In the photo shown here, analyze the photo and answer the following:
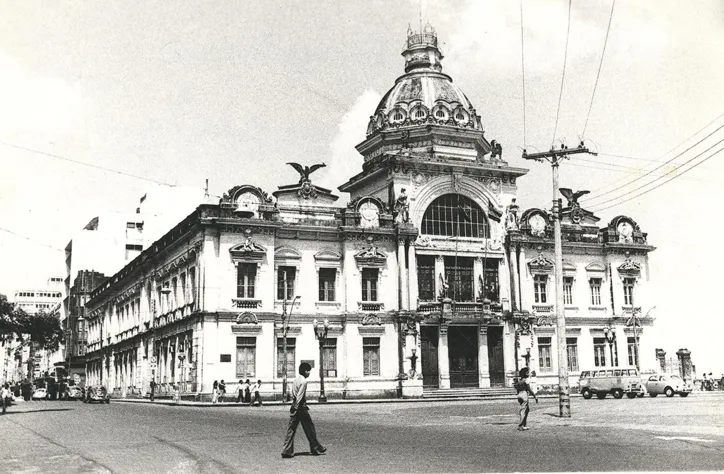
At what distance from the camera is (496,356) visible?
49906 millimetres

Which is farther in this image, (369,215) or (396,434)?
(369,215)

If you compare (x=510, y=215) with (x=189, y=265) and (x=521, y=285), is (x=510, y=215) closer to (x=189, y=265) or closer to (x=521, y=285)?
(x=521, y=285)

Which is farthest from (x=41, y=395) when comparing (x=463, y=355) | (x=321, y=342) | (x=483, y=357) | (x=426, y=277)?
(x=483, y=357)

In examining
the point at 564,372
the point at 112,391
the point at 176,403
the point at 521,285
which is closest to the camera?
the point at 564,372

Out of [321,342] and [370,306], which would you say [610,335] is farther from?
[321,342]

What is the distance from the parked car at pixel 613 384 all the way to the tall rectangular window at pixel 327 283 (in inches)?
588

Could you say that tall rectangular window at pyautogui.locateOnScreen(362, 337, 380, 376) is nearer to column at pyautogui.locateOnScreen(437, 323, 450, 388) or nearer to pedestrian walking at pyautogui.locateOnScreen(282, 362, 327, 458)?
column at pyautogui.locateOnScreen(437, 323, 450, 388)

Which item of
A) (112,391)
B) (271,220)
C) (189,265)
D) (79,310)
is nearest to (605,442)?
(271,220)

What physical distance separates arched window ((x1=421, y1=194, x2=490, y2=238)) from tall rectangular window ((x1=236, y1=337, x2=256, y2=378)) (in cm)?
1252

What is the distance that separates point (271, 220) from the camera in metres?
45.7

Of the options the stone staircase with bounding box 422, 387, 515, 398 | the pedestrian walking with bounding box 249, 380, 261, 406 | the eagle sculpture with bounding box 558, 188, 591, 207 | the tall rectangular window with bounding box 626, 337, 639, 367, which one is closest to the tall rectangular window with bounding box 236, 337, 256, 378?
the pedestrian walking with bounding box 249, 380, 261, 406

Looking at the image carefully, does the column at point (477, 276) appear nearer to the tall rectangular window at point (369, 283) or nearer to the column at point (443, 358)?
the column at point (443, 358)

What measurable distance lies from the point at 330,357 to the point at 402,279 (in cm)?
614

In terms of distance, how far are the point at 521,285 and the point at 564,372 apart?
25433 millimetres
